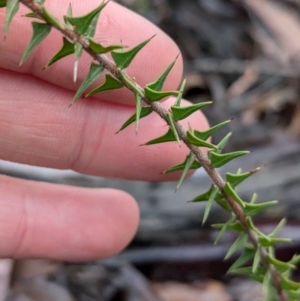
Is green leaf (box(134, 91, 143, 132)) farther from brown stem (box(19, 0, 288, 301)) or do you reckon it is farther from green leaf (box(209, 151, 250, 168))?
green leaf (box(209, 151, 250, 168))

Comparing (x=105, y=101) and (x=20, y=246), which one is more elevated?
(x=105, y=101)

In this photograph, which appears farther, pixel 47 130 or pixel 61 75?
pixel 47 130

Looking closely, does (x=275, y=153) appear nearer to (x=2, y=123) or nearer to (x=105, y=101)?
(x=105, y=101)

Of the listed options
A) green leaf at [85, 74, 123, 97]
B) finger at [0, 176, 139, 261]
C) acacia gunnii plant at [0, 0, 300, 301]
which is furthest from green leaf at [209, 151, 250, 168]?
finger at [0, 176, 139, 261]

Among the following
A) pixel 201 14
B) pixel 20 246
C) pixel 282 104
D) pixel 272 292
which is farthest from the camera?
pixel 201 14

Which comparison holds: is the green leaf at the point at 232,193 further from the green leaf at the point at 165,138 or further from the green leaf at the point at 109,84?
the green leaf at the point at 109,84

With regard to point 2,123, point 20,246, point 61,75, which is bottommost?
point 20,246

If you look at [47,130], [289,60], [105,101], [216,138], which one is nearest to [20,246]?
[47,130]
